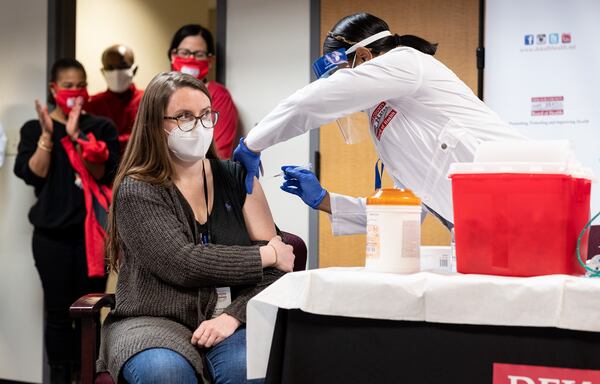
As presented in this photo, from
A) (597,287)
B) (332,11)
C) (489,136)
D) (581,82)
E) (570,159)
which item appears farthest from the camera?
(332,11)

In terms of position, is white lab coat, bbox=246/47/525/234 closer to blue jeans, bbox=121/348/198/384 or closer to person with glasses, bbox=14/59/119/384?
blue jeans, bbox=121/348/198/384

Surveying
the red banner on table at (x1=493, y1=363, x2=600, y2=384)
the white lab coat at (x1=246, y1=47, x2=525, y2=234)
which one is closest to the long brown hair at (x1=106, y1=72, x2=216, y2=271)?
the white lab coat at (x1=246, y1=47, x2=525, y2=234)

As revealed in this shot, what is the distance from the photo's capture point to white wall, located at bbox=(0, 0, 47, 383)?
13.2 ft

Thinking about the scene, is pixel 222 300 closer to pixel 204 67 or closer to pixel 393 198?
pixel 393 198

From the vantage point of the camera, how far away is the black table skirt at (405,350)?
45.1 inches

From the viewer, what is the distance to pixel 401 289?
1221 mm

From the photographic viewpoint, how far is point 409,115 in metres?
1.96

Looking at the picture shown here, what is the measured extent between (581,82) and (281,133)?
1.82 metres

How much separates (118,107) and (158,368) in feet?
8.78

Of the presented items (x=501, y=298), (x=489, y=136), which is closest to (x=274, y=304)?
(x=501, y=298)

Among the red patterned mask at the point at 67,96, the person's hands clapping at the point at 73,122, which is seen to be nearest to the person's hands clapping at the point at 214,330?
the person's hands clapping at the point at 73,122

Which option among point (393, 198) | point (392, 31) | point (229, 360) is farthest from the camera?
point (392, 31)

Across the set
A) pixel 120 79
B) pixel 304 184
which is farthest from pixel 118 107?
pixel 304 184

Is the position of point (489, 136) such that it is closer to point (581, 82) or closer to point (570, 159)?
point (570, 159)
